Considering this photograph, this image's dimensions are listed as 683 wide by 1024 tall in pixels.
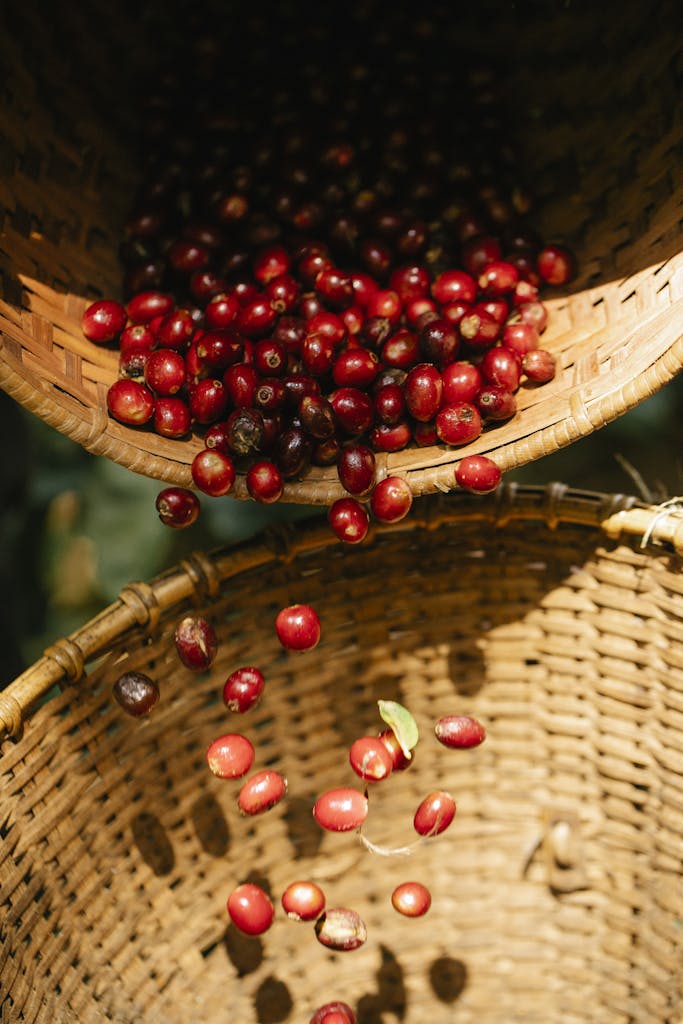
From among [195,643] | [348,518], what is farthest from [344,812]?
[348,518]

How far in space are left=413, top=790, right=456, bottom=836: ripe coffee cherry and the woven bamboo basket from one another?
0.46 meters

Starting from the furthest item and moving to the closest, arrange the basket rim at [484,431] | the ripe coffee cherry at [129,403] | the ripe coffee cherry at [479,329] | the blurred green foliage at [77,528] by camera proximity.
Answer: the blurred green foliage at [77,528], the ripe coffee cherry at [479,329], the ripe coffee cherry at [129,403], the basket rim at [484,431]

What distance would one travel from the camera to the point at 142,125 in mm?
1550

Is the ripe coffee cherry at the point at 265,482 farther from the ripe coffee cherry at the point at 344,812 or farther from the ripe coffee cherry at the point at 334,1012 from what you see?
the ripe coffee cherry at the point at 334,1012

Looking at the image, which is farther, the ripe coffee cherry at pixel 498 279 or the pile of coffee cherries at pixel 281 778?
the ripe coffee cherry at pixel 498 279

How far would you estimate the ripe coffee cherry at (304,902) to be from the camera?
1.26 metres

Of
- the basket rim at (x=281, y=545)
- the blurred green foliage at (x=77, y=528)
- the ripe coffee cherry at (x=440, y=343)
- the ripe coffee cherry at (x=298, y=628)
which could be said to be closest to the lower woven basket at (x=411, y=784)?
the basket rim at (x=281, y=545)

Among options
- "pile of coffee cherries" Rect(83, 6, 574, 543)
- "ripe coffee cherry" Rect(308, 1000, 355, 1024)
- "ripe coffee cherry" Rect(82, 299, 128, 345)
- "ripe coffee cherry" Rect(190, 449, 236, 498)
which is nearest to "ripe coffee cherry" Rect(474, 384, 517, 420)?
"pile of coffee cherries" Rect(83, 6, 574, 543)

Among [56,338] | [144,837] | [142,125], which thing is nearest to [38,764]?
[144,837]

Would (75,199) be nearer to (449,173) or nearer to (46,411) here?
(46,411)

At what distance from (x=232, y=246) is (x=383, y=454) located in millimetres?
523

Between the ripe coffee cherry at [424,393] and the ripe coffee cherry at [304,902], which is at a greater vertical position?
the ripe coffee cherry at [424,393]

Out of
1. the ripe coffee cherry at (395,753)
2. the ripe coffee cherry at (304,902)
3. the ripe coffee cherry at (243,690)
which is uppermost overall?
the ripe coffee cherry at (243,690)

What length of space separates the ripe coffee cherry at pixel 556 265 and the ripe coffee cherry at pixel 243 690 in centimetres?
79
